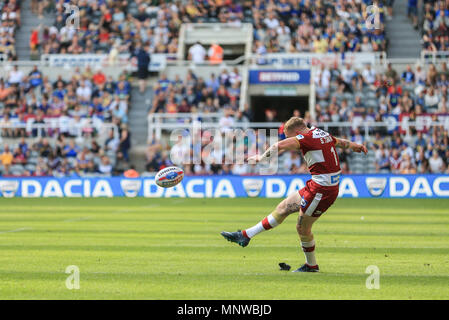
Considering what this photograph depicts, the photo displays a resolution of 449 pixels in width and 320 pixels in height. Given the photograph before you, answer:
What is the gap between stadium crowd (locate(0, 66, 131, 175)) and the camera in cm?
3612

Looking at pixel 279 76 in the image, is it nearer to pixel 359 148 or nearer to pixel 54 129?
pixel 54 129

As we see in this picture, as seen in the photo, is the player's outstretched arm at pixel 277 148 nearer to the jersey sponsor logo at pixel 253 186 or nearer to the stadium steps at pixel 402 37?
the jersey sponsor logo at pixel 253 186

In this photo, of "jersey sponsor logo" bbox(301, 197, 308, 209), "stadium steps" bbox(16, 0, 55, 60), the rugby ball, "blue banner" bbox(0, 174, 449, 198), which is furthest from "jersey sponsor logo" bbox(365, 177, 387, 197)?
"stadium steps" bbox(16, 0, 55, 60)

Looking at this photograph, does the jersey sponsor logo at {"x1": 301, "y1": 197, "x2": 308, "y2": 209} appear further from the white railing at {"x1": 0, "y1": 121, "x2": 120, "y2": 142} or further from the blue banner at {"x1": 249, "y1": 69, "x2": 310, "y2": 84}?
the blue banner at {"x1": 249, "y1": 69, "x2": 310, "y2": 84}

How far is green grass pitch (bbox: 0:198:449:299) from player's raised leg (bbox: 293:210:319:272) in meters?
0.33

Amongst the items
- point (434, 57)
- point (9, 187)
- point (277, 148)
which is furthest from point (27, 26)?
point (277, 148)

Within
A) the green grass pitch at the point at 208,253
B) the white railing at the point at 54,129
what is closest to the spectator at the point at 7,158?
the white railing at the point at 54,129

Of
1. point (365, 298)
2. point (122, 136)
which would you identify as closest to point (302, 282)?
point (365, 298)

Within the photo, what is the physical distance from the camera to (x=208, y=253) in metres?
15.4

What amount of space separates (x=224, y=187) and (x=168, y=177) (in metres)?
19.3

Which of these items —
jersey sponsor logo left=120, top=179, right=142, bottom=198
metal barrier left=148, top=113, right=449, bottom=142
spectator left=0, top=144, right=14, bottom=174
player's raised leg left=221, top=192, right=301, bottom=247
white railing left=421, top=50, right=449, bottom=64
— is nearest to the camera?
player's raised leg left=221, top=192, right=301, bottom=247

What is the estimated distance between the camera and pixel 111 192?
34344mm

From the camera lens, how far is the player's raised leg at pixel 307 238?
41.4ft

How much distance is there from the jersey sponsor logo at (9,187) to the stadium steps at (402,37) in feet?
58.3
